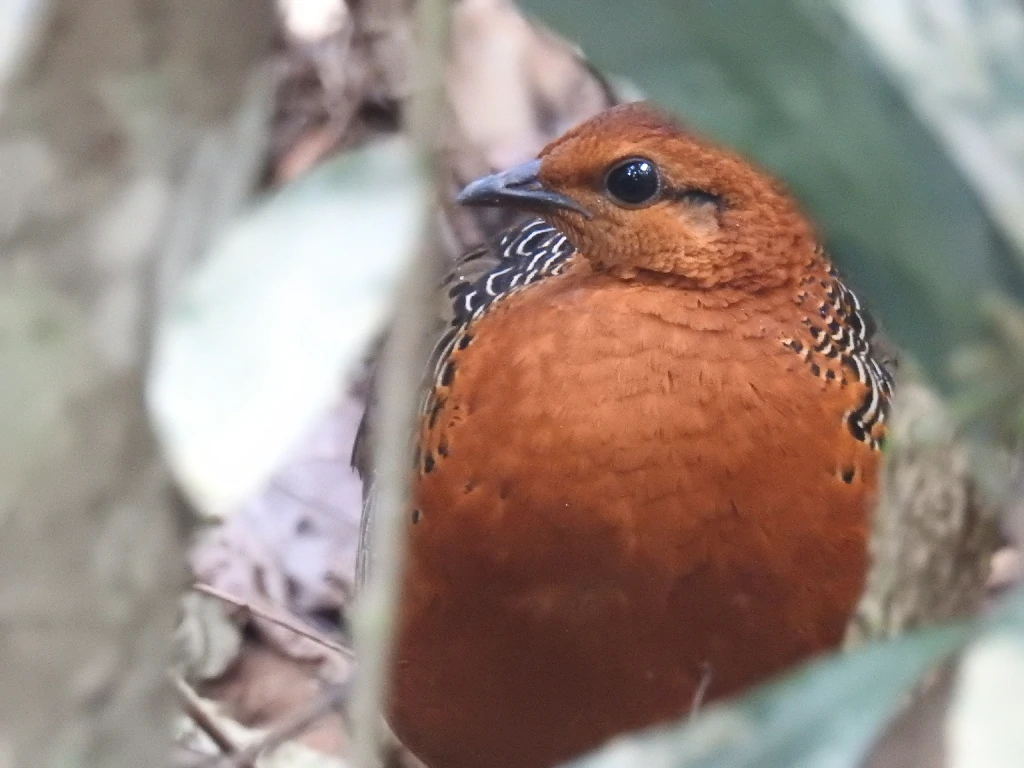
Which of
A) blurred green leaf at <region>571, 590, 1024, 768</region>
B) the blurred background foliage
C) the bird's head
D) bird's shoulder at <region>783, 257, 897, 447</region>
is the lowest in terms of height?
bird's shoulder at <region>783, 257, 897, 447</region>

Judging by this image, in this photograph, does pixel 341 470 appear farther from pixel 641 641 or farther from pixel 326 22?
pixel 641 641

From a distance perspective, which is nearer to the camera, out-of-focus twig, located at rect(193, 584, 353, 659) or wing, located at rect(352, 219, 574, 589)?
wing, located at rect(352, 219, 574, 589)

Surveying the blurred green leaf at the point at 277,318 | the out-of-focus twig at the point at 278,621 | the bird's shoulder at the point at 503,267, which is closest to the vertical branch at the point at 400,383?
the blurred green leaf at the point at 277,318

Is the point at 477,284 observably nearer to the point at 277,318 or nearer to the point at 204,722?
the point at 204,722

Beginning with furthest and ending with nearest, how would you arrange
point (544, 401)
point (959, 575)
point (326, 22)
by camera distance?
point (326, 22)
point (544, 401)
point (959, 575)

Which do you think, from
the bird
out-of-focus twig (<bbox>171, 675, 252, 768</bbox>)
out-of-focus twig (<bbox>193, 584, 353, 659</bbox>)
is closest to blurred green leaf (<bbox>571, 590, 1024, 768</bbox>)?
the bird

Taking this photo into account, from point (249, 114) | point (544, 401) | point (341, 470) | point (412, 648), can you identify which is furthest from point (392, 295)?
point (341, 470)

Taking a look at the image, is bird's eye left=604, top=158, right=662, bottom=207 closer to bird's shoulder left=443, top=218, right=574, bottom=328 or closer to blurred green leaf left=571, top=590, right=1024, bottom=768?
bird's shoulder left=443, top=218, right=574, bottom=328
